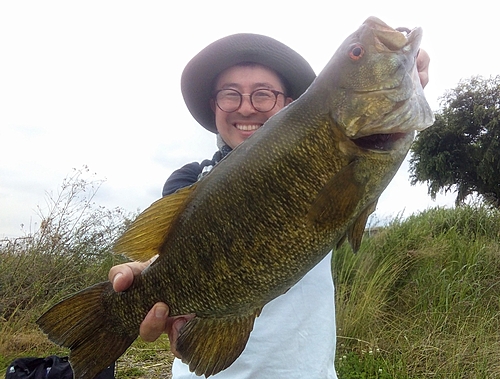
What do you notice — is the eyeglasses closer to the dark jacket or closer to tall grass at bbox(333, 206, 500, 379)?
the dark jacket

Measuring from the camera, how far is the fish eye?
56.1 inches

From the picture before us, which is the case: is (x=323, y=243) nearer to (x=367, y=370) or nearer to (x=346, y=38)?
(x=346, y=38)

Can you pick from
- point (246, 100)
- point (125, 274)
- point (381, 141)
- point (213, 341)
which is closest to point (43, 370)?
point (125, 274)

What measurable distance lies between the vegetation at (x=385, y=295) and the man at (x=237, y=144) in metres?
2.56

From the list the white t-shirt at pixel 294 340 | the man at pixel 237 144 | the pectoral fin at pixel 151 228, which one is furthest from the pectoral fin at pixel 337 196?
the white t-shirt at pixel 294 340

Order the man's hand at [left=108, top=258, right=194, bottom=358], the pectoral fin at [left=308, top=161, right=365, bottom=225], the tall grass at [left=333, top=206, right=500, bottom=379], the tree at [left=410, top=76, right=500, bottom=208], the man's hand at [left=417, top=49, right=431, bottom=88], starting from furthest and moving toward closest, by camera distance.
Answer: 1. the tree at [left=410, top=76, right=500, bottom=208]
2. the tall grass at [left=333, top=206, right=500, bottom=379]
3. the man's hand at [left=417, top=49, right=431, bottom=88]
4. the man's hand at [left=108, top=258, right=194, bottom=358]
5. the pectoral fin at [left=308, top=161, right=365, bottom=225]

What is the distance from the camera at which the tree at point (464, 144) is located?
21641 millimetres

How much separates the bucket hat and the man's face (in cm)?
5

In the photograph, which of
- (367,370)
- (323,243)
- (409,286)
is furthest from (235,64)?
(409,286)

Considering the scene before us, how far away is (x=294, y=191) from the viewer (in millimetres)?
1382

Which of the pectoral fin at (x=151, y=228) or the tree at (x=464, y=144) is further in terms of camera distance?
the tree at (x=464, y=144)

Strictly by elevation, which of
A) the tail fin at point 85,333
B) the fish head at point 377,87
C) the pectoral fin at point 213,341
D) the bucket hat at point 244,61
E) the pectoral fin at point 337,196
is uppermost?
the bucket hat at point 244,61

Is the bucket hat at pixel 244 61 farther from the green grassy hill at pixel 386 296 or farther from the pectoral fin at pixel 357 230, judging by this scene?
the green grassy hill at pixel 386 296

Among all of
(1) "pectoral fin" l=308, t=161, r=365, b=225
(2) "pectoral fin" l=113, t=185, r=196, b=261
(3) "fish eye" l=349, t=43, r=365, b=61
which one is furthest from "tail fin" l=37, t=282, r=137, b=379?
(3) "fish eye" l=349, t=43, r=365, b=61
